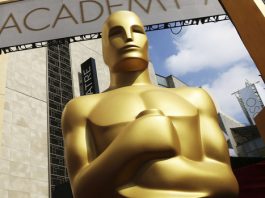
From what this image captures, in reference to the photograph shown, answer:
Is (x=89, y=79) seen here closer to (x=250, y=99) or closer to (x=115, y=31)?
(x=115, y=31)

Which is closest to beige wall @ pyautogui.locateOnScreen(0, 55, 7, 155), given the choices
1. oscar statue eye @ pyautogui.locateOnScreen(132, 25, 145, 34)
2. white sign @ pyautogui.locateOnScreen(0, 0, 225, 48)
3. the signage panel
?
the signage panel

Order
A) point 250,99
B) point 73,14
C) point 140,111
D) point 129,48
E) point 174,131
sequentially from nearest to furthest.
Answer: point 174,131 → point 140,111 → point 129,48 → point 73,14 → point 250,99

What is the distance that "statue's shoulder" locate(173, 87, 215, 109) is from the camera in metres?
2.70

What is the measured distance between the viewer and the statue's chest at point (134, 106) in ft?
7.95

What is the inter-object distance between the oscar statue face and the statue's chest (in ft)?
1.04

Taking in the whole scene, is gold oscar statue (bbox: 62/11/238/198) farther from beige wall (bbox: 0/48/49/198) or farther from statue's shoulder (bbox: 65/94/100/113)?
beige wall (bbox: 0/48/49/198)

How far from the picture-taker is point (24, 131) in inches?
418

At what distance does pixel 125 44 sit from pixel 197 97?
2.49ft

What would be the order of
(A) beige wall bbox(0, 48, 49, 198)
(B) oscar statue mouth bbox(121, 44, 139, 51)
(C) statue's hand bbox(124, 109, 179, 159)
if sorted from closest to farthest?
(C) statue's hand bbox(124, 109, 179, 159) < (B) oscar statue mouth bbox(121, 44, 139, 51) < (A) beige wall bbox(0, 48, 49, 198)

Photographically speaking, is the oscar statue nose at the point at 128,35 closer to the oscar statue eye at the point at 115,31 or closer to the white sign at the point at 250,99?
the oscar statue eye at the point at 115,31

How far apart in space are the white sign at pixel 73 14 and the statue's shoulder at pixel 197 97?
2.95 metres

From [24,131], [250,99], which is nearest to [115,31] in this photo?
[24,131]

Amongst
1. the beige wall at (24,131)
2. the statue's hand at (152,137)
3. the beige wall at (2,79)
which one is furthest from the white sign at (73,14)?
the beige wall at (24,131)

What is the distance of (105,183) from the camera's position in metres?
2.12
